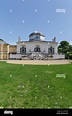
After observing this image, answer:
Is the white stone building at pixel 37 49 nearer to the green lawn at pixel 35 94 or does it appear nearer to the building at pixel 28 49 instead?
the building at pixel 28 49

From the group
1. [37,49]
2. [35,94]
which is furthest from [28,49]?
[35,94]

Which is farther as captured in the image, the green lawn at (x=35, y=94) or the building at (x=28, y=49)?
the building at (x=28, y=49)

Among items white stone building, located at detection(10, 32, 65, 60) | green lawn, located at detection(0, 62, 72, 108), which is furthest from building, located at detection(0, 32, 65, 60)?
green lawn, located at detection(0, 62, 72, 108)

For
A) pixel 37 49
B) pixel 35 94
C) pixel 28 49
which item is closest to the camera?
pixel 35 94

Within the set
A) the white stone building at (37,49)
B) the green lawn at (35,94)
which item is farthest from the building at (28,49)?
the green lawn at (35,94)

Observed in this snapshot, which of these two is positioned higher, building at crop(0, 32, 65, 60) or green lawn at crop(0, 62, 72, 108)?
building at crop(0, 32, 65, 60)

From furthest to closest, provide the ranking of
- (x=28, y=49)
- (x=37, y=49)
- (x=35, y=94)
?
(x=37, y=49), (x=28, y=49), (x=35, y=94)

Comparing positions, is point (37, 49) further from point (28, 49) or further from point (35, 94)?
point (35, 94)

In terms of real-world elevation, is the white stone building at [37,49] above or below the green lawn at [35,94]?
above

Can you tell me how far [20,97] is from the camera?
1749mm

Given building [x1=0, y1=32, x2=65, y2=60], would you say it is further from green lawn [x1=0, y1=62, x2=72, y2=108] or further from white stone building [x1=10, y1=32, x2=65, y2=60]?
green lawn [x1=0, y1=62, x2=72, y2=108]

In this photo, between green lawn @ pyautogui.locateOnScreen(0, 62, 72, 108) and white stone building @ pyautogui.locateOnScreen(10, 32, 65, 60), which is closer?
green lawn @ pyautogui.locateOnScreen(0, 62, 72, 108)

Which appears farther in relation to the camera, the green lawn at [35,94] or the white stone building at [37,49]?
the white stone building at [37,49]

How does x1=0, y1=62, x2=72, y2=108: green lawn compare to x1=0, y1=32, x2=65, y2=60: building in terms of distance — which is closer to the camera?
x1=0, y1=62, x2=72, y2=108: green lawn
